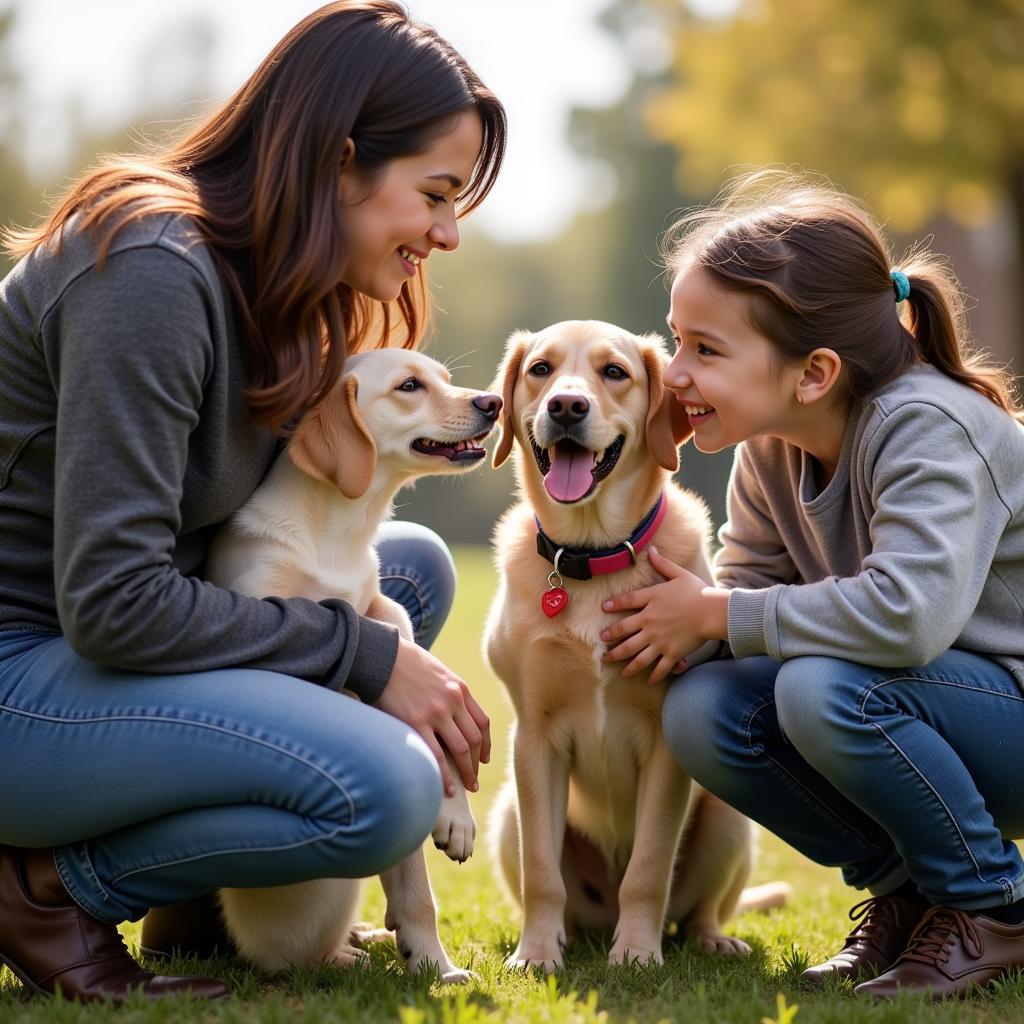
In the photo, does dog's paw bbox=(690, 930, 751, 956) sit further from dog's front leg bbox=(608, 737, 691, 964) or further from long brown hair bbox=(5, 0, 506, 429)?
long brown hair bbox=(5, 0, 506, 429)

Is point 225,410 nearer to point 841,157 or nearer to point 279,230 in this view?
point 279,230

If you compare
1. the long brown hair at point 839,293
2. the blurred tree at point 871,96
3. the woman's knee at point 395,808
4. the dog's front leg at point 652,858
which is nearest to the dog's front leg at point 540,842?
the dog's front leg at point 652,858

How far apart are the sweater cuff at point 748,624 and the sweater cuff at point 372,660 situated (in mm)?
755

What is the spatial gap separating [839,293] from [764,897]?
1833 millimetres

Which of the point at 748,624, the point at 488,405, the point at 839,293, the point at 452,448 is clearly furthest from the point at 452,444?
the point at 839,293

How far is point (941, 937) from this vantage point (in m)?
2.74

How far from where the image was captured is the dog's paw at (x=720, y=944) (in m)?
3.27

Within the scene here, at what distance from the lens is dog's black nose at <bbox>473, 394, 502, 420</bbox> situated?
10.9 feet

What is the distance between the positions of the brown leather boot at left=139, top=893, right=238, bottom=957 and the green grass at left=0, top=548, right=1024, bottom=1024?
157mm

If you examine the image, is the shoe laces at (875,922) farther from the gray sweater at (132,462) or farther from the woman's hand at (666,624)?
the gray sweater at (132,462)

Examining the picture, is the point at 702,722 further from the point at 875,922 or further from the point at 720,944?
the point at 720,944

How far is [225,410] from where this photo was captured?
2621mm

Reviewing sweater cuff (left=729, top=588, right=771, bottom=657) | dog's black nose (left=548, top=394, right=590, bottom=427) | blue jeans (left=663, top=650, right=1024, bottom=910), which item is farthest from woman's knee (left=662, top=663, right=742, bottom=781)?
dog's black nose (left=548, top=394, right=590, bottom=427)

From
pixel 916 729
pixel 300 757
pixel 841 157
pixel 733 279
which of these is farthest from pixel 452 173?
pixel 841 157
